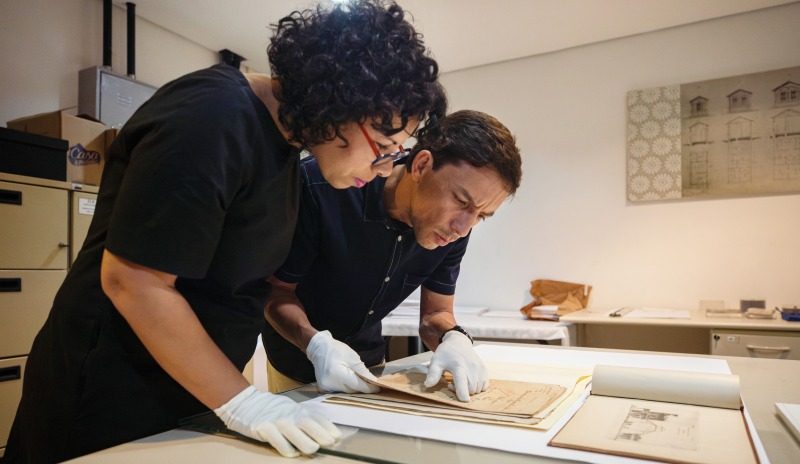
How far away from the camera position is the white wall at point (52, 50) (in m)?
2.72

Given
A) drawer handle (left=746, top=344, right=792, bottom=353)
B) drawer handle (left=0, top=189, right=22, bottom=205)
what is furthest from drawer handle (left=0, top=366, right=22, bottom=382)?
drawer handle (left=746, top=344, right=792, bottom=353)

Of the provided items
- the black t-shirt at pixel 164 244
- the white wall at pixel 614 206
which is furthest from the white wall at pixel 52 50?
the black t-shirt at pixel 164 244

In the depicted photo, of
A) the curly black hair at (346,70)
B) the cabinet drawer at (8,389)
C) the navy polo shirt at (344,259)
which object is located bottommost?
the cabinet drawer at (8,389)

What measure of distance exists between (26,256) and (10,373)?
1.63 ft

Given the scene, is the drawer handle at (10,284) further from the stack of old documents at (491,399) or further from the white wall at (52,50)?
the stack of old documents at (491,399)

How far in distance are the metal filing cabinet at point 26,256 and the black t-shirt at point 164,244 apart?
5.34 ft

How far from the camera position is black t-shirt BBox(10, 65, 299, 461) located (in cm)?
66

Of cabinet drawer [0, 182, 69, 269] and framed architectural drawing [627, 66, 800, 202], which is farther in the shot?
framed architectural drawing [627, 66, 800, 202]

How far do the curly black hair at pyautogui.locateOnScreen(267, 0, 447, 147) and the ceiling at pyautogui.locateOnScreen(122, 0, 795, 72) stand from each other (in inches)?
84.7

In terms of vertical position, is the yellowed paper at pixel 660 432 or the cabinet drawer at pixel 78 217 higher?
the cabinet drawer at pixel 78 217

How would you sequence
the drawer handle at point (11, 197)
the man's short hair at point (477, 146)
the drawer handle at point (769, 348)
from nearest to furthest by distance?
1. the man's short hair at point (477, 146)
2. the drawer handle at point (11, 197)
3. the drawer handle at point (769, 348)

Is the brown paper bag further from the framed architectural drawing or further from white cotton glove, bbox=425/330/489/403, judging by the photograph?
white cotton glove, bbox=425/330/489/403

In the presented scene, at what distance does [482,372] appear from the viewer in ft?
3.25

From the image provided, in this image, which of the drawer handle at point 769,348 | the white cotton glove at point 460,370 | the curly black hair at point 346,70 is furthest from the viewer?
the drawer handle at point 769,348
